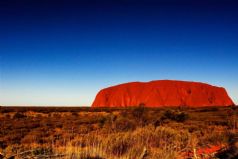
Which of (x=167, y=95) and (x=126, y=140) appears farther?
(x=167, y=95)

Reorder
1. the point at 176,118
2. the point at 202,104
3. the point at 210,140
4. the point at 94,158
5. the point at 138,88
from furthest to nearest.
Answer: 1. the point at 138,88
2. the point at 202,104
3. the point at 176,118
4. the point at 210,140
5. the point at 94,158

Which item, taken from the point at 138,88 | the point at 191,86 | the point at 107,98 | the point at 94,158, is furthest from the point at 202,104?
the point at 94,158

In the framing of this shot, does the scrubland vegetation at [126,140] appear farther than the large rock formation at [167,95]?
No

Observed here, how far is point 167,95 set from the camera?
99.9 metres

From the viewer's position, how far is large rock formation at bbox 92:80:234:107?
98.9 m

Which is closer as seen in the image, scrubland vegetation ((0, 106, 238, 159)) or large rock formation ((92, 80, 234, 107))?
scrubland vegetation ((0, 106, 238, 159))

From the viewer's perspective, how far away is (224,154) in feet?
17.0

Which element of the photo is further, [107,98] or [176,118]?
[107,98]

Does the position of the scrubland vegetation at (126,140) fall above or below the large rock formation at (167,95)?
below

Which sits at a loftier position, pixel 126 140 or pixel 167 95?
pixel 167 95

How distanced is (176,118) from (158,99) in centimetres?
7657

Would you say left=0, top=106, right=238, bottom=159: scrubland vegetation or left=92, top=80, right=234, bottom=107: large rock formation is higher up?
left=92, top=80, right=234, bottom=107: large rock formation

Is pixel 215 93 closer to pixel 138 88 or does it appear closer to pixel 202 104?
pixel 202 104

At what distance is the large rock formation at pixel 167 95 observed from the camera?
98.9 metres
